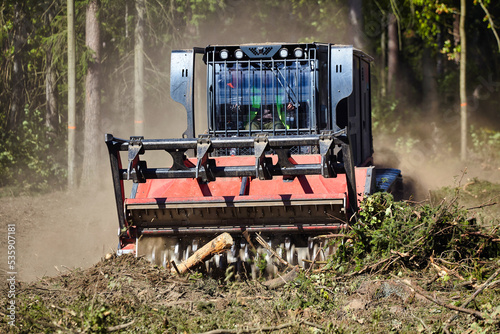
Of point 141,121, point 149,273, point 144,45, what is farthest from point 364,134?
point 144,45

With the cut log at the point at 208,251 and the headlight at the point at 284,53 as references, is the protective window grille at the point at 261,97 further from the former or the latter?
the cut log at the point at 208,251

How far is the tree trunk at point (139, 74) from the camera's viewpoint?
20625 millimetres

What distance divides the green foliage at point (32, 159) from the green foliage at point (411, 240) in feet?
41.5

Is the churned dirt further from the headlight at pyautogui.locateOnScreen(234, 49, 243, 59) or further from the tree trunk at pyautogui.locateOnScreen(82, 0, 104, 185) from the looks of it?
the tree trunk at pyautogui.locateOnScreen(82, 0, 104, 185)

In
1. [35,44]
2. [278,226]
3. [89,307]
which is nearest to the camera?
[89,307]

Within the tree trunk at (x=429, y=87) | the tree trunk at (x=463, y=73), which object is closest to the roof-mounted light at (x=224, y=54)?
the tree trunk at (x=463, y=73)

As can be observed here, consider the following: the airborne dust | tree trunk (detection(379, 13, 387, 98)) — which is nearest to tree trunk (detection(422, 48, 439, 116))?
the airborne dust

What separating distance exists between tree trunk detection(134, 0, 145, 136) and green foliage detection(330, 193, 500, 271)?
13.9 m

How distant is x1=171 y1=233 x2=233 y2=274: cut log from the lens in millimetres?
7440

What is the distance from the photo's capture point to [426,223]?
A: 23.9 ft

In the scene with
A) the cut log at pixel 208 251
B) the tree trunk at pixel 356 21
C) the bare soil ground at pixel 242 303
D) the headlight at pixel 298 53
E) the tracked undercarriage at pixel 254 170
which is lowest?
the bare soil ground at pixel 242 303

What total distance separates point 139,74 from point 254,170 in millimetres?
14350

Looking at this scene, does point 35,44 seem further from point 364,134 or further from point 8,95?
point 364,134

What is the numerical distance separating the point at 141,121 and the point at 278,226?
1349 centimetres
